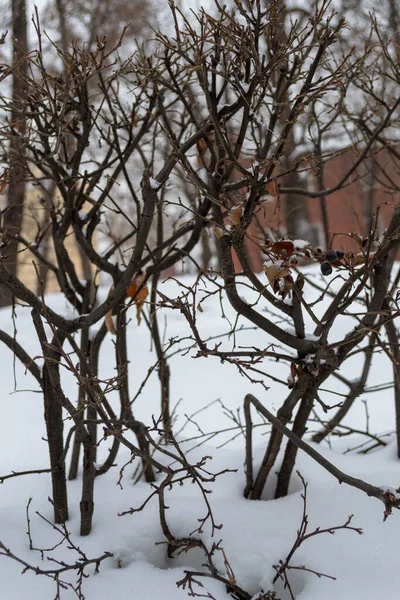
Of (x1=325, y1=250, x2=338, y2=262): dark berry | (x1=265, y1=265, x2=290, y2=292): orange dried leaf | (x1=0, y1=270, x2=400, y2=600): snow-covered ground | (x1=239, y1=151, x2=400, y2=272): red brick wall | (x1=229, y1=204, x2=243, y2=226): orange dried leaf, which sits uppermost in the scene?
(x1=239, y1=151, x2=400, y2=272): red brick wall

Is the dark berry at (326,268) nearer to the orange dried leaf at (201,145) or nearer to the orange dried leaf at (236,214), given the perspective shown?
the orange dried leaf at (236,214)

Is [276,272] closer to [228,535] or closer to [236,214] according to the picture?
[236,214]

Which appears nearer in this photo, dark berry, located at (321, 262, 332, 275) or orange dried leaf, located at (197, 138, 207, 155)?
dark berry, located at (321, 262, 332, 275)

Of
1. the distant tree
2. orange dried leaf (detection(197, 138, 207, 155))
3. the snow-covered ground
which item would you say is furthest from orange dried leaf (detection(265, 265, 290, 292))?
orange dried leaf (detection(197, 138, 207, 155))

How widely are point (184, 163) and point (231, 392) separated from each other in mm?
3582

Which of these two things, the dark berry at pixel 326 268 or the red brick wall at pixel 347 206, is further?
the red brick wall at pixel 347 206

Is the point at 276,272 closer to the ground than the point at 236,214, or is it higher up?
closer to the ground

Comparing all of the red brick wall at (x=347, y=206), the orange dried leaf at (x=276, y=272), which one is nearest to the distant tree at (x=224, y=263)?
the orange dried leaf at (x=276, y=272)

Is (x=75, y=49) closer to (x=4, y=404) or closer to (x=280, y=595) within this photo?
(x=280, y=595)

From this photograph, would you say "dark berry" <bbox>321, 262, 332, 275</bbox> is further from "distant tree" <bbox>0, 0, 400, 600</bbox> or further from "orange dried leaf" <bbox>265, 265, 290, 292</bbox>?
"orange dried leaf" <bbox>265, 265, 290, 292</bbox>

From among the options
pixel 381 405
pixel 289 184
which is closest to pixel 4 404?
pixel 381 405

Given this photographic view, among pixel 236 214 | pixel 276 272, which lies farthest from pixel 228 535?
pixel 236 214

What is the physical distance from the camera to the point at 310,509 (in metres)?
2.06

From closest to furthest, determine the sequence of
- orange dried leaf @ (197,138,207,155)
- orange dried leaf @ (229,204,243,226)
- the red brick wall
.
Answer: orange dried leaf @ (229,204,243,226) → orange dried leaf @ (197,138,207,155) → the red brick wall
